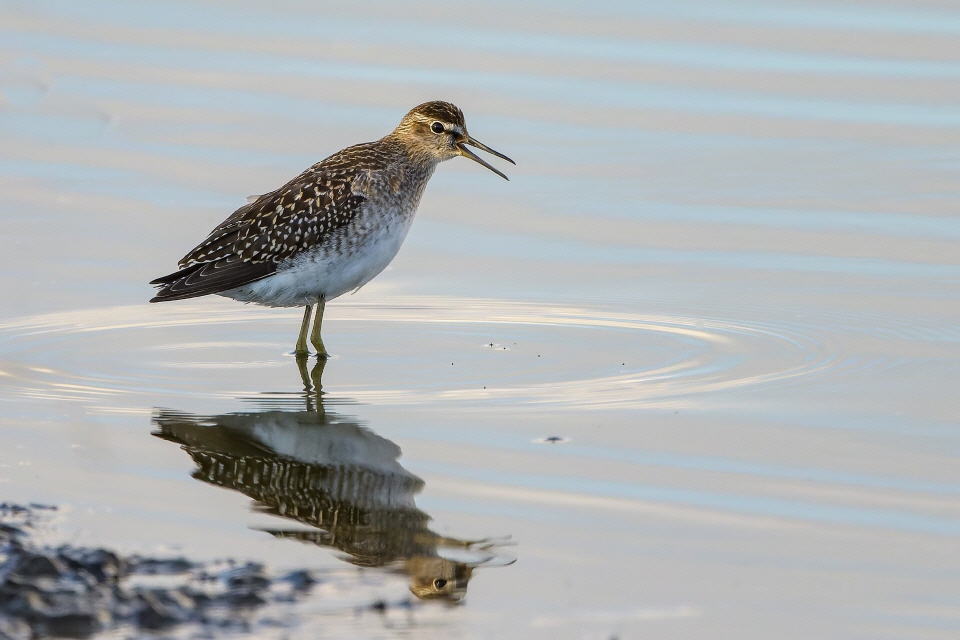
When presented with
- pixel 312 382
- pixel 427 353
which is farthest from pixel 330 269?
pixel 312 382

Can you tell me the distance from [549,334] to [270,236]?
6.38ft

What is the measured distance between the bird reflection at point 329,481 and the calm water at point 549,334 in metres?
0.02

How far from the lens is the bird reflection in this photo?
6258 millimetres

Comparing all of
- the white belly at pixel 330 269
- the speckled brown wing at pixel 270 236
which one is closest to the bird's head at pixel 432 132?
the speckled brown wing at pixel 270 236

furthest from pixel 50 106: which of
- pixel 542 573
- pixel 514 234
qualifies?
pixel 542 573

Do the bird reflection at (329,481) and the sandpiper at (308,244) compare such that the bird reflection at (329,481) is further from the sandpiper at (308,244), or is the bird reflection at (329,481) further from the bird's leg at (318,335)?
the sandpiper at (308,244)

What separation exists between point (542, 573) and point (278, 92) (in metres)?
10.5

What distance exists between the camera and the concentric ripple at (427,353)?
8.89 m

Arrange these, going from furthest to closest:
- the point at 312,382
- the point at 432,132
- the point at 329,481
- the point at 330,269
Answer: the point at 432,132, the point at 330,269, the point at 312,382, the point at 329,481

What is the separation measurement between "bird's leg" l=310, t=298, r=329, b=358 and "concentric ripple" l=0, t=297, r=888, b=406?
0.15 meters

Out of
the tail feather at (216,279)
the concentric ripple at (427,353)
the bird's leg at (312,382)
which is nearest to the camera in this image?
the bird's leg at (312,382)

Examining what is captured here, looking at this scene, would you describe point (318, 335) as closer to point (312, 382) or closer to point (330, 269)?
point (330, 269)

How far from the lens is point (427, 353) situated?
32.0 ft

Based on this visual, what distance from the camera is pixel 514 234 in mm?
12422
